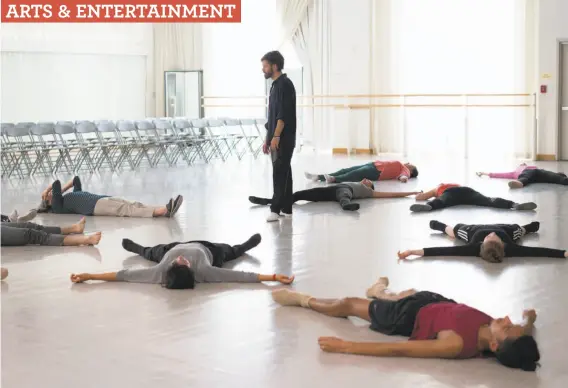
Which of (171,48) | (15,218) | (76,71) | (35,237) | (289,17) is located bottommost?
(35,237)

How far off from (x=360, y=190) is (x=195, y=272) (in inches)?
183

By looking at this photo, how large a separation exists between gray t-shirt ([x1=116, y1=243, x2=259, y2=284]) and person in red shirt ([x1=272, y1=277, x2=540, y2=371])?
4.22ft

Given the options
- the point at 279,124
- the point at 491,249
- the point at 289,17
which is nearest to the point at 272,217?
the point at 279,124

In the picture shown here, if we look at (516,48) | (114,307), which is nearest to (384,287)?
(114,307)

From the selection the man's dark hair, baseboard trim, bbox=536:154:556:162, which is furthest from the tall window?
the man's dark hair

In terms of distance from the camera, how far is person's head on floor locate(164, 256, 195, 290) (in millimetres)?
5492

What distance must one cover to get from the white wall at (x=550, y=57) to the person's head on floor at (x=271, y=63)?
341 inches

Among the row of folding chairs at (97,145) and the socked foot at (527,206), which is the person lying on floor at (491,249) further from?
the row of folding chairs at (97,145)

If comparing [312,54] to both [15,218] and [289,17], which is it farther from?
[15,218]

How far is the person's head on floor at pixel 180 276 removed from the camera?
549cm

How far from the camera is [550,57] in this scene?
15.8 meters

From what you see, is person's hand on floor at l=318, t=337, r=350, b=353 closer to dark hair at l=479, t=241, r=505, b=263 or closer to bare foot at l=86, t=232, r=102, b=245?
dark hair at l=479, t=241, r=505, b=263

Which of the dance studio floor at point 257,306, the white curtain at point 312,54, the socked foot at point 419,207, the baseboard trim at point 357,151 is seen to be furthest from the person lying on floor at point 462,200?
the white curtain at point 312,54

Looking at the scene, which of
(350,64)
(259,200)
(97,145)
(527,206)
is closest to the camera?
(527,206)
